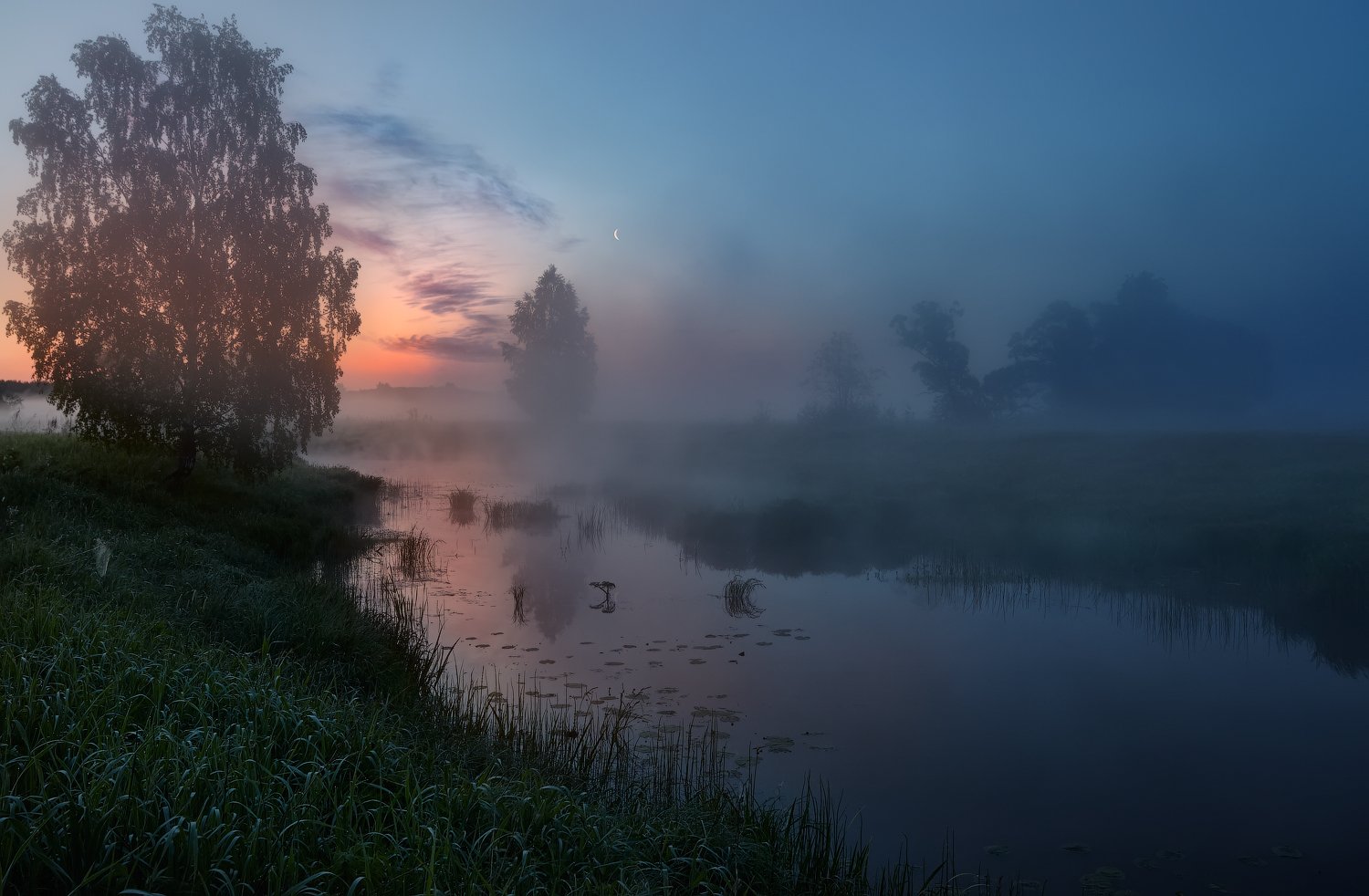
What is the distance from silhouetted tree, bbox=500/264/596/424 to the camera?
250 feet

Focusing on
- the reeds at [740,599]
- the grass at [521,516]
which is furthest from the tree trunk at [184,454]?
the reeds at [740,599]

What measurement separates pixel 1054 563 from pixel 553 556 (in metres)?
17.2

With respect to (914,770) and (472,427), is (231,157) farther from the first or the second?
(472,427)

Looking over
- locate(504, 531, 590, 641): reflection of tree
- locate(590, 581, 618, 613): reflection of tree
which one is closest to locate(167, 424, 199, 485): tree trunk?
locate(504, 531, 590, 641): reflection of tree

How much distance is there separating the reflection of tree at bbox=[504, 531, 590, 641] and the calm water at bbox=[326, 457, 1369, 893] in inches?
4.4

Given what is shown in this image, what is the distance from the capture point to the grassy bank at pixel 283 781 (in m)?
4.42

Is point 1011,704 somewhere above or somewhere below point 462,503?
below

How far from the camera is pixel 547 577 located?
21.6m

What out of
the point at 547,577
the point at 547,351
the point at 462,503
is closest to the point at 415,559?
the point at 547,577

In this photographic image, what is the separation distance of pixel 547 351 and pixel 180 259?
53.3 metres

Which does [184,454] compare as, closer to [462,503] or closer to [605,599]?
[462,503]

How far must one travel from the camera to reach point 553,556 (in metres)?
24.7

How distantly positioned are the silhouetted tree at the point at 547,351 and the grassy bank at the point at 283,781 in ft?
211

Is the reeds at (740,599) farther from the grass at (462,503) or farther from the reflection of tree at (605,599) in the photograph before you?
the grass at (462,503)
